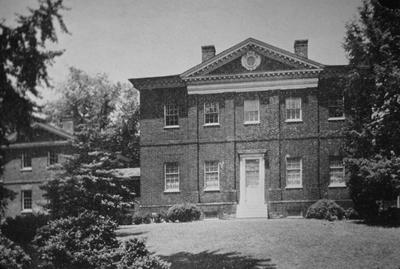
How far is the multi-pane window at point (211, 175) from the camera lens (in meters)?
21.8

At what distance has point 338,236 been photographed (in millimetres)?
13070

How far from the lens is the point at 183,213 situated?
66.6 feet

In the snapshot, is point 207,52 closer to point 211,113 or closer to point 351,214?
point 211,113

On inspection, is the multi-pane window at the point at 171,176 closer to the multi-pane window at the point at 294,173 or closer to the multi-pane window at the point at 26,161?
the multi-pane window at the point at 294,173

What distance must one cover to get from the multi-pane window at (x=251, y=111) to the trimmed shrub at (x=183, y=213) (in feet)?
19.0

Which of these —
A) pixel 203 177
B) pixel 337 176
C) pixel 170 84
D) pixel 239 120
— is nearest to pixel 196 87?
pixel 170 84

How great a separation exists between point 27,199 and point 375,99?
23.9m

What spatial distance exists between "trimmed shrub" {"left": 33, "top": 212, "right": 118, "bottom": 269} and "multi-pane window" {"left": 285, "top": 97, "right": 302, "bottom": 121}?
13.7m

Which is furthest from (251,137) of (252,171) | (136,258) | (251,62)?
(136,258)

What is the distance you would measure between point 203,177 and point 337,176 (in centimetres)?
733

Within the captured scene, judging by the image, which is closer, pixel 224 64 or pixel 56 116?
pixel 224 64

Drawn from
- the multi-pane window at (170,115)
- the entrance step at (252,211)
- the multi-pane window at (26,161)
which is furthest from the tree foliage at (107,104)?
the entrance step at (252,211)

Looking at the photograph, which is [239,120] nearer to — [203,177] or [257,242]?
[203,177]

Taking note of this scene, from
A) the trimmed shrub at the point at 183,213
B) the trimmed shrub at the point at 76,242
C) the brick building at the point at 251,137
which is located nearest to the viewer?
the trimmed shrub at the point at 76,242
